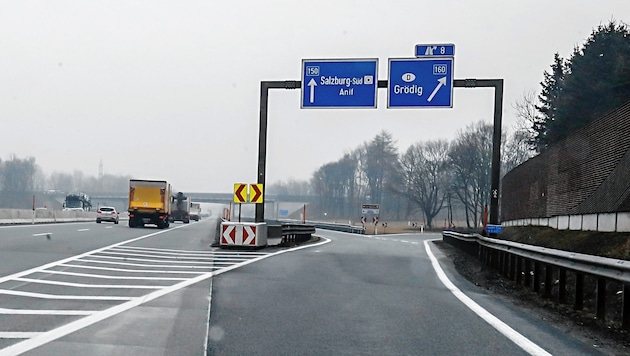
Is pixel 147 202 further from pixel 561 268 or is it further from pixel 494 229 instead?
pixel 561 268

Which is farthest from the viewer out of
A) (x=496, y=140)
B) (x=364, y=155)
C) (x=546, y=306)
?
(x=364, y=155)

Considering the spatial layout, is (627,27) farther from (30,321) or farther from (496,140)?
(30,321)

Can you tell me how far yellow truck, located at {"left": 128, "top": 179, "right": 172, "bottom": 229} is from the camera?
47906mm

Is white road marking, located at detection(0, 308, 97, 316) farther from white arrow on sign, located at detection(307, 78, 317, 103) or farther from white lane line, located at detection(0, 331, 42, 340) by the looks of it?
white arrow on sign, located at detection(307, 78, 317, 103)

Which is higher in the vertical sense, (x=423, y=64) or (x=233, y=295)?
(x=423, y=64)

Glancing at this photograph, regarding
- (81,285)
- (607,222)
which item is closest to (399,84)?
(607,222)

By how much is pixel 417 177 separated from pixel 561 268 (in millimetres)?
86486

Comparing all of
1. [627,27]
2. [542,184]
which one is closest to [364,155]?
[627,27]

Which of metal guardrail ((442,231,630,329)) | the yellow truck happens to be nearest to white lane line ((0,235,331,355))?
metal guardrail ((442,231,630,329))

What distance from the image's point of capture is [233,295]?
11875 mm

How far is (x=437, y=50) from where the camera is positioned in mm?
27453

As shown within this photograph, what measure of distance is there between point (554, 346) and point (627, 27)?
50.5m

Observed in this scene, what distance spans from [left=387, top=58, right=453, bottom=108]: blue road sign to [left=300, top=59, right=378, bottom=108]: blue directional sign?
762 millimetres

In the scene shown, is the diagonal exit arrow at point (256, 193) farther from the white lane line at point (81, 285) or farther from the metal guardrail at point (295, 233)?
the white lane line at point (81, 285)
